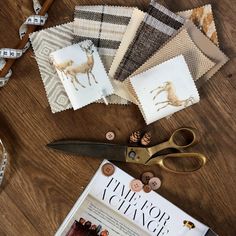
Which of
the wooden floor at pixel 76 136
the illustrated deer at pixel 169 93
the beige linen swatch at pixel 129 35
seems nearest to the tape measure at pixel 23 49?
the wooden floor at pixel 76 136

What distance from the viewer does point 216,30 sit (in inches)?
40.0

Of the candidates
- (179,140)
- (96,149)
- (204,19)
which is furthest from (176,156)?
(204,19)

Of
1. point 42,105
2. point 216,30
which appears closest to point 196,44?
point 216,30

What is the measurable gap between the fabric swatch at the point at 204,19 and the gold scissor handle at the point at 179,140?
0.59 ft

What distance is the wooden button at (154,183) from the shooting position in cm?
102

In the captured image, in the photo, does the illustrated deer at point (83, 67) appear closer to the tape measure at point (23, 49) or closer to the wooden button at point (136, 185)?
the tape measure at point (23, 49)

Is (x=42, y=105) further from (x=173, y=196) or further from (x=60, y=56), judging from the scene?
(x=173, y=196)

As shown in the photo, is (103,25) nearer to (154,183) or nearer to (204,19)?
(204,19)

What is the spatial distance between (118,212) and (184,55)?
0.33m

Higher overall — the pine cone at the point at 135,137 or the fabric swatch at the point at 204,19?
the fabric swatch at the point at 204,19

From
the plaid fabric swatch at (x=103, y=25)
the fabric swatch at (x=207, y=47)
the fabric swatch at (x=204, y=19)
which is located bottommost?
the plaid fabric swatch at (x=103, y=25)

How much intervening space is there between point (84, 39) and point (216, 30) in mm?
256

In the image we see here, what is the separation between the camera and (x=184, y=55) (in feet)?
3.30

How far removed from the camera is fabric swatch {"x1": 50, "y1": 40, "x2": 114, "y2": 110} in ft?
3.32
